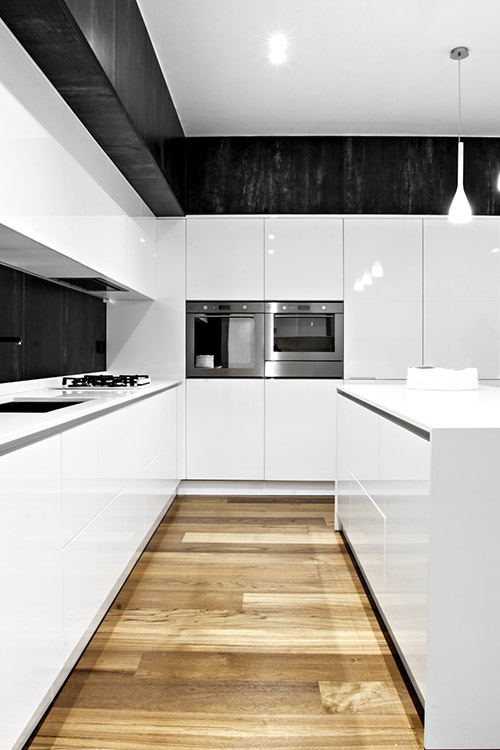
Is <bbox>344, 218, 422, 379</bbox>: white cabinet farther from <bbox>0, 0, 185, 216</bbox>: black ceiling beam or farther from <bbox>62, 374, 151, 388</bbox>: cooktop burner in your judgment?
<bbox>62, 374, 151, 388</bbox>: cooktop burner

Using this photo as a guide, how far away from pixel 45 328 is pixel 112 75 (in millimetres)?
1380

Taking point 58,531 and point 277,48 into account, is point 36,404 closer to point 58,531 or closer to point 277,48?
point 58,531

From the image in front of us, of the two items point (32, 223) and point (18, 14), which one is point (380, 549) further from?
point (18, 14)

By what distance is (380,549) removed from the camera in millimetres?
2133

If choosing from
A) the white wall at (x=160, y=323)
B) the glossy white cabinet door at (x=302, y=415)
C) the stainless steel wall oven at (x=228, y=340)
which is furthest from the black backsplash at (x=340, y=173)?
the glossy white cabinet door at (x=302, y=415)

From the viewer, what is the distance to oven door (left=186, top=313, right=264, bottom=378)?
429cm

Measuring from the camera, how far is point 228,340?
4.32m

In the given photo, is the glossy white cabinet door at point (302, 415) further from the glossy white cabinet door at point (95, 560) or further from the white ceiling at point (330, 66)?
the white ceiling at point (330, 66)

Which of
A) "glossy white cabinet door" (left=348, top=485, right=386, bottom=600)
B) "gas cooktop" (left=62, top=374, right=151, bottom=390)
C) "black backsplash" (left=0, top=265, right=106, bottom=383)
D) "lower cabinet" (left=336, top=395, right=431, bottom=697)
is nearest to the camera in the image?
"lower cabinet" (left=336, top=395, right=431, bottom=697)

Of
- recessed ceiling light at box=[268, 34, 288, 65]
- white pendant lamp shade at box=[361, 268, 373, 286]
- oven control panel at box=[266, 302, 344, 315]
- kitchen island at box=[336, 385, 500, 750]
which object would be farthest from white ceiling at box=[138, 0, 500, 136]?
kitchen island at box=[336, 385, 500, 750]

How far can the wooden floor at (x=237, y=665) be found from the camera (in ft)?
5.28

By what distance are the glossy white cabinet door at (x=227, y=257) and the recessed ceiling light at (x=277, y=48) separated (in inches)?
47.4

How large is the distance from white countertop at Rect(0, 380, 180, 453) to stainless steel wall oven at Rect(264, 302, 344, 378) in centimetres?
137

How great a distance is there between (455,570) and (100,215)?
2.17 metres
